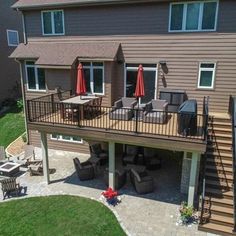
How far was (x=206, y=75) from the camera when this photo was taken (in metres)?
11.5

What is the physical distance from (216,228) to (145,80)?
7208 mm

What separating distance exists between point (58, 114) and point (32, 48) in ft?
15.4

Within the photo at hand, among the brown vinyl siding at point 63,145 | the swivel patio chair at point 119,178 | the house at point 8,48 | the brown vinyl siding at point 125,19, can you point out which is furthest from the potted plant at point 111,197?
the house at point 8,48

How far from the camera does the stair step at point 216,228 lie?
26.7 feet

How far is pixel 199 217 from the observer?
8742mm

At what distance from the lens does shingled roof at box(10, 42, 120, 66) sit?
12312 millimetres

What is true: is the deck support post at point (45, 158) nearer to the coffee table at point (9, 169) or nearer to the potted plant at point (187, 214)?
the coffee table at point (9, 169)

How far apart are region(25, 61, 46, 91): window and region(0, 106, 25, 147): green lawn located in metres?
4.29

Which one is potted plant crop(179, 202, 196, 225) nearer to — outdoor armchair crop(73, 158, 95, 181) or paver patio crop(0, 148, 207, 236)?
paver patio crop(0, 148, 207, 236)

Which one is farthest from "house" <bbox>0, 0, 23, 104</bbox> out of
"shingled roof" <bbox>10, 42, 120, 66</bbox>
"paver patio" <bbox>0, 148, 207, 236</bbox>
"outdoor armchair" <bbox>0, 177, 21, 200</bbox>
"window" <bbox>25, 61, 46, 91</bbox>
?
"outdoor armchair" <bbox>0, 177, 21, 200</bbox>

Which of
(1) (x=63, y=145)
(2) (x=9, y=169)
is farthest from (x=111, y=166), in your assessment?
(1) (x=63, y=145)

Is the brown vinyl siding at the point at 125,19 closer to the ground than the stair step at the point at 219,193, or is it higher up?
higher up

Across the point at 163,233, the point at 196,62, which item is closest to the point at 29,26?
the point at 196,62

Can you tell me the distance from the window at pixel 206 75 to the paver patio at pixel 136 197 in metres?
4.43
